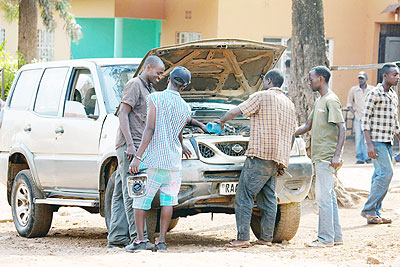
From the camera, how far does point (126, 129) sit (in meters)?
7.25

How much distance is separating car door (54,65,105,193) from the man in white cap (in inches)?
367

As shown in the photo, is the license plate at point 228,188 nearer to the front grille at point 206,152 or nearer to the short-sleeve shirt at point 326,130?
the front grille at point 206,152

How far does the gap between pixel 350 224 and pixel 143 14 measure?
14.2 m

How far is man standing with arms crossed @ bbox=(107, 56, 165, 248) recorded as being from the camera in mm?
7281

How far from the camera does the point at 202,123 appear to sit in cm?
799

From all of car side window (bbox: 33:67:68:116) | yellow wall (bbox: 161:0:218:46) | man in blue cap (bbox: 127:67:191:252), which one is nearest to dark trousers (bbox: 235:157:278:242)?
man in blue cap (bbox: 127:67:191:252)

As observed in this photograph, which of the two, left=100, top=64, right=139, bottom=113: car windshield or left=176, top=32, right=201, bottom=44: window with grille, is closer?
left=100, top=64, right=139, bottom=113: car windshield

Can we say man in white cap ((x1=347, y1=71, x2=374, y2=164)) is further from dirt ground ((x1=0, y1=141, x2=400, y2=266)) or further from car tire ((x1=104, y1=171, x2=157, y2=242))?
car tire ((x1=104, y1=171, x2=157, y2=242))

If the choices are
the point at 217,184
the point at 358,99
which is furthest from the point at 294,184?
the point at 358,99

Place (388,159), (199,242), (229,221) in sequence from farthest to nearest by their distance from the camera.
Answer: (229,221), (388,159), (199,242)

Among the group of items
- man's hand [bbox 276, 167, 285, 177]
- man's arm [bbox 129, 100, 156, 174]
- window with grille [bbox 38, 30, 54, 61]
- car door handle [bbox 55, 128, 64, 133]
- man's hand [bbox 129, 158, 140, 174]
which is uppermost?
window with grille [bbox 38, 30, 54, 61]

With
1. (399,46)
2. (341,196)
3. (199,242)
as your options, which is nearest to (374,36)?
(399,46)

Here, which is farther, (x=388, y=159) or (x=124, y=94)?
(x=388, y=159)

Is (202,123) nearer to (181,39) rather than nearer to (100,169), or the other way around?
(100,169)
